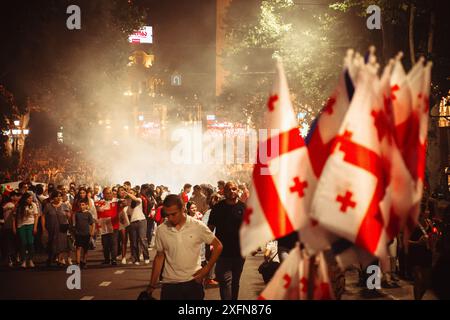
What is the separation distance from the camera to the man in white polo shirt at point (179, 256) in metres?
6.60

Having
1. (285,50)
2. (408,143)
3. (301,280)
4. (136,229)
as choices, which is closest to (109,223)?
(136,229)

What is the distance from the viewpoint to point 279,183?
14.1ft

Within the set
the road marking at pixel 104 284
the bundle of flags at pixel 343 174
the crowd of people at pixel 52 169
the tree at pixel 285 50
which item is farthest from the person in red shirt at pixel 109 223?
the tree at pixel 285 50

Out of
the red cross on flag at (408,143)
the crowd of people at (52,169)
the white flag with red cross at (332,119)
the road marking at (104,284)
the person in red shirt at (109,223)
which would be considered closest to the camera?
the red cross on flag at (408,143)

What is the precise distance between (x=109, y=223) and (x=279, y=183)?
11.7m

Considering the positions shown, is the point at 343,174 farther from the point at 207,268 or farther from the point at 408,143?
the point at 207,268

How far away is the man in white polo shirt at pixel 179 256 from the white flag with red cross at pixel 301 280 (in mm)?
2198

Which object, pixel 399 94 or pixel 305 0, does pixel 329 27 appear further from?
pixel 399 94

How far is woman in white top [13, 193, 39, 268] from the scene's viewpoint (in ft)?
51.0

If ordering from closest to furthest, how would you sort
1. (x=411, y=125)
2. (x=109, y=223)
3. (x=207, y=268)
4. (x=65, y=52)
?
(x=411, y=125) < (x=207, y=268) < (x=109, y=223) < (x=65, y=52)

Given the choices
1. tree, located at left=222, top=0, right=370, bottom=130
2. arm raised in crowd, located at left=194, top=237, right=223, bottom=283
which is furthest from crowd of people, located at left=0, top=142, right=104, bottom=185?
arm raised in crowd, located at left=194, top=237, right=223, bottom=283

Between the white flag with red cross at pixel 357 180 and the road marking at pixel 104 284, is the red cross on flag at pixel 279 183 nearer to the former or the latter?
the white flag with red cross at pixel 357 180

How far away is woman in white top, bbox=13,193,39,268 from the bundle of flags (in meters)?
12.1
